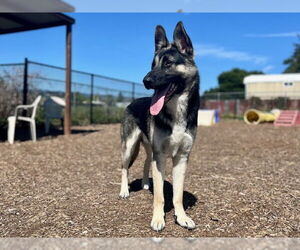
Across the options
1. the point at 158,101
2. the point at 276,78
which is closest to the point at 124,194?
the point at 158,101

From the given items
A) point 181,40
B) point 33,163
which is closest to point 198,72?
point 181,40

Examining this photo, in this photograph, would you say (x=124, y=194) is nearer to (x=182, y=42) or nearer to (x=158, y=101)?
(x=158, y=101)

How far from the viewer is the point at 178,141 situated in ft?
10.9

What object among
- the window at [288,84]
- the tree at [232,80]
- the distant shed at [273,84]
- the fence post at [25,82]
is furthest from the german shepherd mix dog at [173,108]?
the tree at [232,80]

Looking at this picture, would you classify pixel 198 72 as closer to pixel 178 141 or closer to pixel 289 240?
pixel 178 141

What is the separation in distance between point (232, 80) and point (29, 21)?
3029 inches

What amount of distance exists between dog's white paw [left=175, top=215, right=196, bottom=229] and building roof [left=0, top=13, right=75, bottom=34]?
8330 millimetres

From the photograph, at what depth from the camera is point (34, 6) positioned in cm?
946

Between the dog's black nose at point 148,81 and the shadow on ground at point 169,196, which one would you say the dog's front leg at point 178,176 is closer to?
the shadow on ground at point 169,196

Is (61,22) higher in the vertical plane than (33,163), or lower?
higher

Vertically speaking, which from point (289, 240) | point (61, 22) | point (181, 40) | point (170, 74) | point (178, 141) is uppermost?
point (61, 22)

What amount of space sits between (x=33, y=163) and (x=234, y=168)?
380 cm

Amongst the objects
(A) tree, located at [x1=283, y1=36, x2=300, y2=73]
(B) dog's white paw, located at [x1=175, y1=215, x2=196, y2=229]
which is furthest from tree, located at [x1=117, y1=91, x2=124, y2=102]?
(A) tree, located at [x1=283, y1=36, x2=300, y2=73]

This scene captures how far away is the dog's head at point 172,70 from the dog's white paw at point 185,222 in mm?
1067
